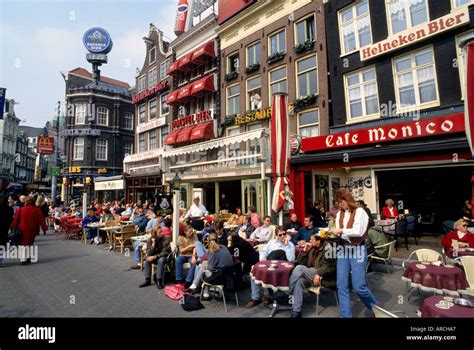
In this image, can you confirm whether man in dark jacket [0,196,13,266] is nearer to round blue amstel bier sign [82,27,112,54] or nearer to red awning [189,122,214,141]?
red awning [189,122,214,141]

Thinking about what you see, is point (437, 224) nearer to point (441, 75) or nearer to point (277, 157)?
point (441, 75)

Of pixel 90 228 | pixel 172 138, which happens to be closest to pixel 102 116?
pixel 172 138

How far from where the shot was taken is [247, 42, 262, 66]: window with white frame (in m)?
15.9

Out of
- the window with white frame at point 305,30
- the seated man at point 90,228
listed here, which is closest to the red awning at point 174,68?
the window with white frame at point 305,30

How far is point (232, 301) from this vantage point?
17.1 ft

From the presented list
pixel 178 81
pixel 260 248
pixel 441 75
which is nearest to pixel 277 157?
pixel 260 248

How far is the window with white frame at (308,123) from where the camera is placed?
13.0m

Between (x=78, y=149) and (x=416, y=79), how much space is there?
35779 mm

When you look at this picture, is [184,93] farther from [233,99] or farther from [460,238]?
[460,238]

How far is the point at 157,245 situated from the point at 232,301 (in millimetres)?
2484

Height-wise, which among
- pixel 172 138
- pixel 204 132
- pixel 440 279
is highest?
pixel 172 138

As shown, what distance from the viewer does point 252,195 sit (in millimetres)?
14445

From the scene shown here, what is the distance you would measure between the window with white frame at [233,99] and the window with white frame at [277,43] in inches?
121

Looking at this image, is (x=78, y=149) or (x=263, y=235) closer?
(x=263, y=235)
